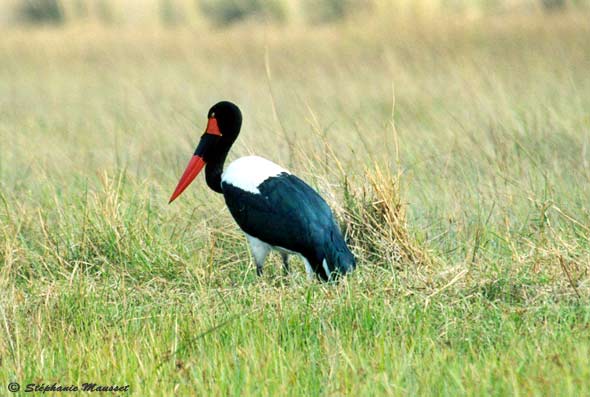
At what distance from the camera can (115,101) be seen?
1131cm

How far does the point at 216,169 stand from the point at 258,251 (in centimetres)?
68

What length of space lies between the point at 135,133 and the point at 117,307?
4.49 meters

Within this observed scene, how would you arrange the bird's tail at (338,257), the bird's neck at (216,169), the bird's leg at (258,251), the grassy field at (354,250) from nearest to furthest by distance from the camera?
the grassy field at (354,250) → the bird's tail at (338,257) → the bird's leg at (258,251) → the bird's neck at (216,169)

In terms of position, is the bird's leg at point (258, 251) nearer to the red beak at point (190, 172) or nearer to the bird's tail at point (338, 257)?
the bird's tail at point (338, 257)

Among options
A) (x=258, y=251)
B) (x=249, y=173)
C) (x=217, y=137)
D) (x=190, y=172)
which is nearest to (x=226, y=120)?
(x=217, y=137)

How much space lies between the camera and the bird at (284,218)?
17.0 feet

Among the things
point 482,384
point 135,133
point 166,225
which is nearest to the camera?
point 482,384

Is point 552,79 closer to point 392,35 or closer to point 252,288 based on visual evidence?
point 392,35

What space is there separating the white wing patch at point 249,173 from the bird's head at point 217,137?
35cm

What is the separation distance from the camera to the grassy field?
4.08 metres

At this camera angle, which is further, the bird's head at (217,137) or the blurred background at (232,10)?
the blurred background at (232,10)

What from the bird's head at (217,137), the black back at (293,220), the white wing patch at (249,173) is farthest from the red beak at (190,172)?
the black back at (293,220)

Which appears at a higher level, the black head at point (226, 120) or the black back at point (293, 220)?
the black head at point (226, 120)

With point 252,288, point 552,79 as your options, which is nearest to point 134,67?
point 552,79
